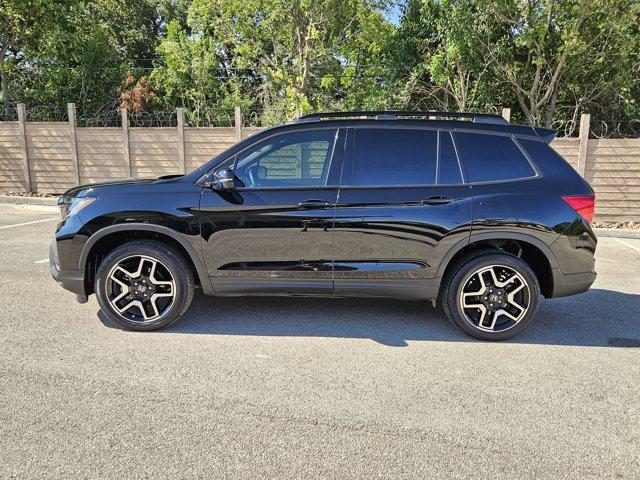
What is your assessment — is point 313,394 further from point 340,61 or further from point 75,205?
point 340,61

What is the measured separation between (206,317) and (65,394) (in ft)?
5.33

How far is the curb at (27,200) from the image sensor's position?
12552 millimetres

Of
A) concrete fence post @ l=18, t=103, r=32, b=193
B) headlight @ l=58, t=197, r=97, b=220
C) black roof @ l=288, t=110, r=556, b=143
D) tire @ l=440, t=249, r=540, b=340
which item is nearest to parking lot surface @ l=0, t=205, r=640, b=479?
tire @ l=440, t=249, r=540, b=340

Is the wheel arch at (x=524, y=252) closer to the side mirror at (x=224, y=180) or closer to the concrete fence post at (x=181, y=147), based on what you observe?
the side mirror at (x=224, y=180)

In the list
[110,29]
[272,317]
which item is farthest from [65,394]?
[110,29]

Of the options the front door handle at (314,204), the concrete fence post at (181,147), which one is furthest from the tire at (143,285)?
the concrete fence post at (181,147)

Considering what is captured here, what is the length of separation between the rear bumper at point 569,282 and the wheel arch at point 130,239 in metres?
2.94

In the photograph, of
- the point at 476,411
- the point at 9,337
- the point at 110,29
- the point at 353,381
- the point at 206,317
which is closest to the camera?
the point at 476,411

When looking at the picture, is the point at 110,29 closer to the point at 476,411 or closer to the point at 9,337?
the point at 9,337

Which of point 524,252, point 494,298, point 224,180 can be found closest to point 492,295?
point 494,298

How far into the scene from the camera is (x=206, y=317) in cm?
476

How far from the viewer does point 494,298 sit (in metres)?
4.31

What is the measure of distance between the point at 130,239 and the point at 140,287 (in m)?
0.44

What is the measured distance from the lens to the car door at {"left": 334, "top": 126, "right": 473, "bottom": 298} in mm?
4203
